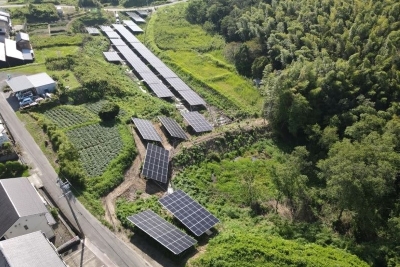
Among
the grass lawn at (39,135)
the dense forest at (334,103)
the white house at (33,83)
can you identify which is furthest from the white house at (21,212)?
the dense forest at (334,103)

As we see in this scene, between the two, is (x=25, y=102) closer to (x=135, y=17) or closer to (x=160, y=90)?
(x=160, y=90)

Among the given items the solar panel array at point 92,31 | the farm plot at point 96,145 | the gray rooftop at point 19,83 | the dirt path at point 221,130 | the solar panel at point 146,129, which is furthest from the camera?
the solar panel array at point 92,31

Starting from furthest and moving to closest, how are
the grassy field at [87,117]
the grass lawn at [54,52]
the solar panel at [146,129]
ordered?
the grass lawn at [54,52] < the solar panel at [146,129] < the grassy field at [87,117]

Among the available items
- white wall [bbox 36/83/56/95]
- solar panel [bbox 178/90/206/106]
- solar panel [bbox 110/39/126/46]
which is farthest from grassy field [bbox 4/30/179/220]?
solar panel [bbox 110/39/126/46]

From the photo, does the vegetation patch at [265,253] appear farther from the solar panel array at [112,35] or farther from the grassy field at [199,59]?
the solar panel array at [112,35]

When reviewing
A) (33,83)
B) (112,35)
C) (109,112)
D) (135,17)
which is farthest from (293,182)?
(135,17)

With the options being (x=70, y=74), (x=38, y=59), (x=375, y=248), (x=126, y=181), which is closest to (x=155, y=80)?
(x=70, y=74)
